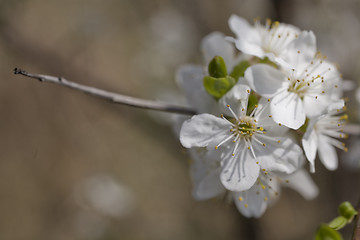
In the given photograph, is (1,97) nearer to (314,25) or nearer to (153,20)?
(153,20)

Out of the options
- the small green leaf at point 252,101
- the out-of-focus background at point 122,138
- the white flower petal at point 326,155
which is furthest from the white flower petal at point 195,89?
the out-of-focus background at point 122,138

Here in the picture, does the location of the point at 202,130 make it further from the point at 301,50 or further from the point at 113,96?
the point at 301,50

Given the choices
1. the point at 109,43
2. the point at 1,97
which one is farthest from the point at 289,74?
the point at 109,43

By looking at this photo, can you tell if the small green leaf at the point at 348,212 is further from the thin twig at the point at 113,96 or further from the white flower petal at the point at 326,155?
the thin twig at the point at 113,96

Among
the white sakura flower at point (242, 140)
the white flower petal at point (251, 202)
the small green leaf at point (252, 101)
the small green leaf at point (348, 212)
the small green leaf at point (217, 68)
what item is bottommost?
the white flower petal at point (251, 202)

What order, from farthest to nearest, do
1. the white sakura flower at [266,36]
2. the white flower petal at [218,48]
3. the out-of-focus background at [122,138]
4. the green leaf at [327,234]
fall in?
the out-of-focus background at [122,138] < the white flower petal at [218,48] < the white sakura flower at [266,36] < the green leaf at [327,234]

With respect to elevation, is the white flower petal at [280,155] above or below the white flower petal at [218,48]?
below

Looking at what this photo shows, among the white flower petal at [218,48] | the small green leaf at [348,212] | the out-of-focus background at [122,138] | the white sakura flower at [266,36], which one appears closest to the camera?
the small green leaf at [348,212]
